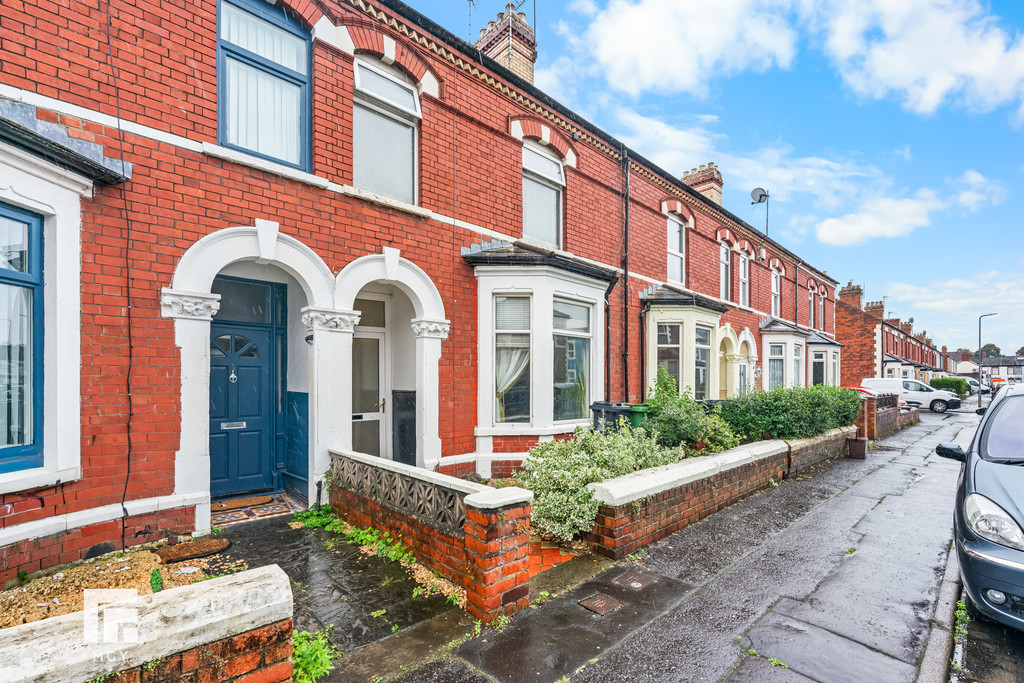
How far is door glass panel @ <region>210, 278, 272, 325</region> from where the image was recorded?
20.4ft

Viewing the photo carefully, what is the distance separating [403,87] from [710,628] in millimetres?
7291

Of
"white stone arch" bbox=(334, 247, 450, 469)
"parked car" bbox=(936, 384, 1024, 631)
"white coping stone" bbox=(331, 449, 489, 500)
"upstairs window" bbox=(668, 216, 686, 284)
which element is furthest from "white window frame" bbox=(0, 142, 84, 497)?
"upstairs window" bbox=(668, 216, 686, 284)

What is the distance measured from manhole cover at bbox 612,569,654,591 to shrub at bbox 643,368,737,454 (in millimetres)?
2422

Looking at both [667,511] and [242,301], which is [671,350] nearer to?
[667,511]

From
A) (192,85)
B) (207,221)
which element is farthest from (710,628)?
(192,85)

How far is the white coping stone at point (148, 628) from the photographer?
1.55 m

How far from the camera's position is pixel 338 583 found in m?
3.88

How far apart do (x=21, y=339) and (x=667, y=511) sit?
5.94 meters

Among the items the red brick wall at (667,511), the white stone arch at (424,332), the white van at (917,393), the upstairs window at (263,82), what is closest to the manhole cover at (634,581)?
the red brick wall at (667,511)

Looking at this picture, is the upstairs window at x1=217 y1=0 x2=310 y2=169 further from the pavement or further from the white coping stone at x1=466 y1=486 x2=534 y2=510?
the pavement

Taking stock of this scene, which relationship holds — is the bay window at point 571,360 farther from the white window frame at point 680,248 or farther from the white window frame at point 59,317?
the white window frame at point 59,317

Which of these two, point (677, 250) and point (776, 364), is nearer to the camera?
point (677, 250)

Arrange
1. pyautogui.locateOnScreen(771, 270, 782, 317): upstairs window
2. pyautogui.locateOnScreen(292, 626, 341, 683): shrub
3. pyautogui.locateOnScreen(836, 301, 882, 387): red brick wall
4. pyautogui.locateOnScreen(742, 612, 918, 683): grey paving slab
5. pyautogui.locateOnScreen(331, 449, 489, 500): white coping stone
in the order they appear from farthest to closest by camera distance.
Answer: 1. pyautogui.locateOnScreen(836, 301, 882, 387): red brick wall
2. pyautogui.locateOnScreen(771, 270, 782, 317): upstairs window
3. pyautogui.locateOnScreen(331, 449, 489, 500): white coping stone
4. pyautogui.locateOnScreen(742, 612, 918, 683): grey paving slab
5. pyautogui.locateOnScreen(292, 626, 341, 683): shrub

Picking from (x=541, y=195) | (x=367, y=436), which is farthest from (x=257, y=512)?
(x=541, y=195)
